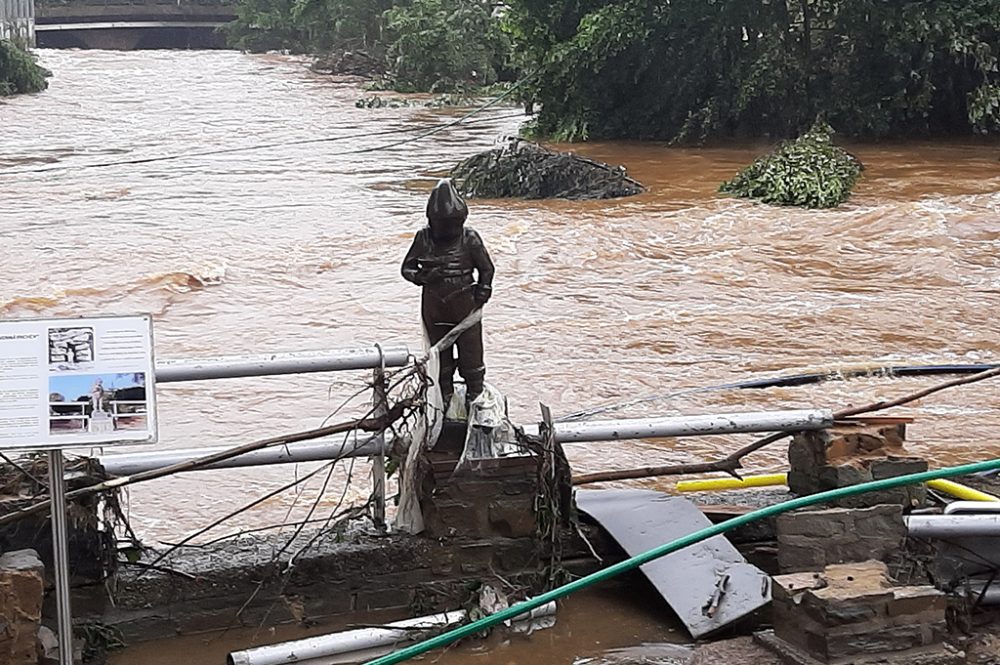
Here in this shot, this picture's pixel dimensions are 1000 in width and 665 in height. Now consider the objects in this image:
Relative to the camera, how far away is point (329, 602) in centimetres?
440

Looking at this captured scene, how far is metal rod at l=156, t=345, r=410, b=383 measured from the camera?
432cm

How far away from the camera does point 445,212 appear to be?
4.42 m

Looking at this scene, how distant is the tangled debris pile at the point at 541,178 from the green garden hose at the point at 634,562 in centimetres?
1267

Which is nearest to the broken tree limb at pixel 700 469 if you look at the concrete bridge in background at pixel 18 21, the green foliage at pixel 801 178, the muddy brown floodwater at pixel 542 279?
the muddy brown floodwater at pixel 542 279

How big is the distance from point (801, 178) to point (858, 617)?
12.9 metres

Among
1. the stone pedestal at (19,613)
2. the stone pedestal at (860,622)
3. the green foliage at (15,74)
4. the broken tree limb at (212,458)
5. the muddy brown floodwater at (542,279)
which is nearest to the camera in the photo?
the stone pedestal at (19,613)

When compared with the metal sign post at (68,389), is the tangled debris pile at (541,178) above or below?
below

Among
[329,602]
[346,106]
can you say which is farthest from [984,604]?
[346,106]

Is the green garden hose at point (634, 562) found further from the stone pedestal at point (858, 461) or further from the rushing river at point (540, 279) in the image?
the rushing river at point (540, 279)

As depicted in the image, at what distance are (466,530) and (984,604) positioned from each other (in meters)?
1.68

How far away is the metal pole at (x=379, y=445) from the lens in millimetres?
4375

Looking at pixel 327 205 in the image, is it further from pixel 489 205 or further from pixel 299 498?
pixel 299 498

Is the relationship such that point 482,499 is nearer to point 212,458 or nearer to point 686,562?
point 686,562

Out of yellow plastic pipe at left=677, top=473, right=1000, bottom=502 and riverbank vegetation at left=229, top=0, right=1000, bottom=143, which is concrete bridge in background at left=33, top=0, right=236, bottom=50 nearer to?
riverbank vegetation at left=229, top=0, right=1000, bottom=143
